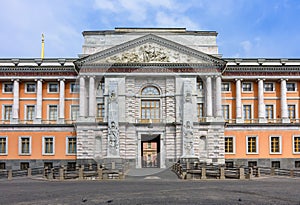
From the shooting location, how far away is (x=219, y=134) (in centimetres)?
4541

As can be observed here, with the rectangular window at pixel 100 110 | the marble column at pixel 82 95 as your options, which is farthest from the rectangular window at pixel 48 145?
the rectangular window at pixel 100 110

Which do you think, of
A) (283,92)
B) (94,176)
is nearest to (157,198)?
(94,176)

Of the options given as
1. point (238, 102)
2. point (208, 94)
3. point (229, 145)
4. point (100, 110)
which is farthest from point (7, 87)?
point (238, 102)

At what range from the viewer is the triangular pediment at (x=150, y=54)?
4550 cm

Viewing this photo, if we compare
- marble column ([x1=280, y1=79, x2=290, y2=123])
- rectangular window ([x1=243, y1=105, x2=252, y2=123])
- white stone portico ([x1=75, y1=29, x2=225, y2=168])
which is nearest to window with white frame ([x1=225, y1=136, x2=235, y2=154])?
white stone portico ([x1=75, y1=29, x2=225, y2=168])

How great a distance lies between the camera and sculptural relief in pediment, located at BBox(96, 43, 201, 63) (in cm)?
4556

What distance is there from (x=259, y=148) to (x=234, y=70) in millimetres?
9615

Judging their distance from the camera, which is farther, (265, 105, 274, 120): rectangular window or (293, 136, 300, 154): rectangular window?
(265, 105, 274, 120): rectangular window

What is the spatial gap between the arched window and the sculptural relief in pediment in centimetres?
339

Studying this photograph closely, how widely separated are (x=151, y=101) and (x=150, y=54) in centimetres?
532

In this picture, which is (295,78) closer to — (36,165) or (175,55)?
(175,55)

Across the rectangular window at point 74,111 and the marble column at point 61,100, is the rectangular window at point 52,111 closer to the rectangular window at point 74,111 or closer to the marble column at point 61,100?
the marble column at point 61,100

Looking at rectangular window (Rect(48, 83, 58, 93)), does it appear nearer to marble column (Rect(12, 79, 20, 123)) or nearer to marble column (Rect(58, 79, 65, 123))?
marble column (Rect(58, 79, 65, 123))

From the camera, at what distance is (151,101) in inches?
1836
